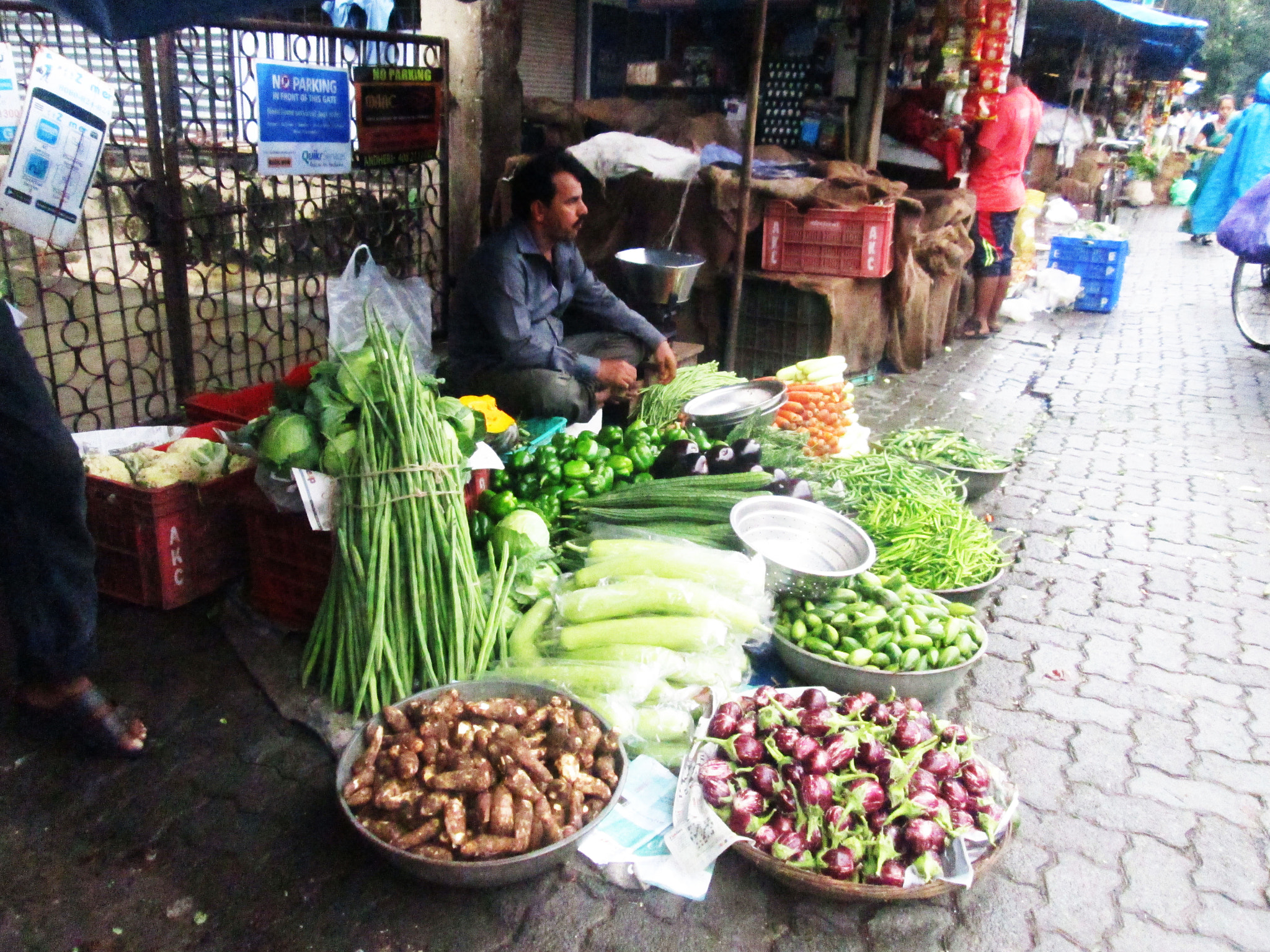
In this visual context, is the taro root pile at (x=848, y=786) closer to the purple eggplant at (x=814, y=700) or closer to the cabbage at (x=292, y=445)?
the purple eggplant at (x=814, y=700)

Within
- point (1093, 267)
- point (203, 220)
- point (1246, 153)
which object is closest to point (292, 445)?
point (203, 220)

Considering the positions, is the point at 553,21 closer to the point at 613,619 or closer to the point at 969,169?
the point at 969,169

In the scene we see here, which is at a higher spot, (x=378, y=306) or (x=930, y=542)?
(x=378, y=306)

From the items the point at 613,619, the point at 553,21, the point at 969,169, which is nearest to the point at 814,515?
the point at 613,619

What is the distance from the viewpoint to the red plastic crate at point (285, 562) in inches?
123

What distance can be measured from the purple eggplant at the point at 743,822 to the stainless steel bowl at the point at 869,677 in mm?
737

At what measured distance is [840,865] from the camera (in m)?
2.23

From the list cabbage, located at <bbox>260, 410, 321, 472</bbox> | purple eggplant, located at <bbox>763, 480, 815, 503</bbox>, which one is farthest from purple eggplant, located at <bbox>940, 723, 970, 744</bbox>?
cabbage, located at <bbox>260, 410, 321, 472</bbox>

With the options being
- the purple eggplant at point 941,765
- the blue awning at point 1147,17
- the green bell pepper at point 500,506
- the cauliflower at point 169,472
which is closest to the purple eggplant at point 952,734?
the purple eggplant at point 941,765

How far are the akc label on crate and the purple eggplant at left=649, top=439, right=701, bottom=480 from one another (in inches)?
61.7

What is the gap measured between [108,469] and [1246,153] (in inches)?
396

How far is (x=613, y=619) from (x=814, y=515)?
3.42 feet

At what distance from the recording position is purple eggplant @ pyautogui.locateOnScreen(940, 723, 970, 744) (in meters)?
2.63

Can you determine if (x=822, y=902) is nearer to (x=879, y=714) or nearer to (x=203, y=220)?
(x=879, y=714)
